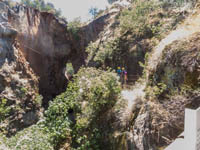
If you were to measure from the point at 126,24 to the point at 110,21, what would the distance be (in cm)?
447

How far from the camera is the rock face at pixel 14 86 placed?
1039cm

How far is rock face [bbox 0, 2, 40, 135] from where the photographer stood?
10391 mm

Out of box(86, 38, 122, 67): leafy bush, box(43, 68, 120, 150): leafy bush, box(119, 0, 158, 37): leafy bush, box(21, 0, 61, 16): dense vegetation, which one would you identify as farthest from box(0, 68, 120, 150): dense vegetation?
box(21, 0, 61, 16): dense vegetation

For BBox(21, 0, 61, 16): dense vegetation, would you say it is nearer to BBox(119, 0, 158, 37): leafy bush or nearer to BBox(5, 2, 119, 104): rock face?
BBox(5, 2, 119, 104): rock face

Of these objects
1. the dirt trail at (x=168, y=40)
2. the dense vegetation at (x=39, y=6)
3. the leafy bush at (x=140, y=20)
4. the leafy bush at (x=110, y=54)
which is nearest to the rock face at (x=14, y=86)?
the leafy bush at (x=110, y=54)

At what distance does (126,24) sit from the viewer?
11312mm

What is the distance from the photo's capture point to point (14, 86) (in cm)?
1126

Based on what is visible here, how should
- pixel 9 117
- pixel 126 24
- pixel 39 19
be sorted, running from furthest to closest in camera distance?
pixel 39 19
pixel 126 24
pixel 9 117

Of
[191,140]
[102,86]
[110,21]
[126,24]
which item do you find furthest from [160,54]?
[110,21]

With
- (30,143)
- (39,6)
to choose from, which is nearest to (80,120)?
(30,143)

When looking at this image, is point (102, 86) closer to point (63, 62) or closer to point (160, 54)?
point (160, 54)

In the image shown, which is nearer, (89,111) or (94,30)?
(89,111)

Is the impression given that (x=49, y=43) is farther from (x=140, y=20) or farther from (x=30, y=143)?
(x=30, y=143)

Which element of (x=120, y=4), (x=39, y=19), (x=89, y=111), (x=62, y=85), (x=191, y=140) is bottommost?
(x=191, y=140)
